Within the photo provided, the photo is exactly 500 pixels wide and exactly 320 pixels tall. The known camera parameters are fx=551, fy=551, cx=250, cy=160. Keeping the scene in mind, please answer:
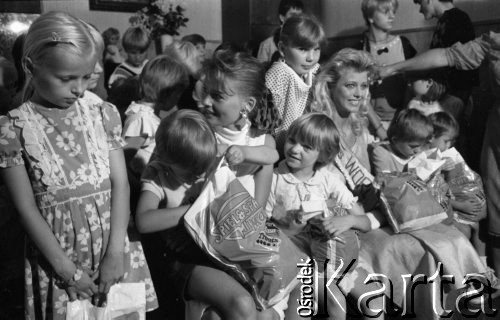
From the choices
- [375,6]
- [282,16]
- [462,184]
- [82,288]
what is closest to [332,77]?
[462,184]

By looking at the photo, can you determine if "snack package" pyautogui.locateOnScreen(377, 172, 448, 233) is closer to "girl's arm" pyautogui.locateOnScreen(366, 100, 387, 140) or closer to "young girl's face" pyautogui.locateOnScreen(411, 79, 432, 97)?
"girl's arm" pyautogui.locateOnScreen(366, 100, 387, 140)

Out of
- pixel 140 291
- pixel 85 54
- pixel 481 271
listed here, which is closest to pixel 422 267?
pixel 481 271

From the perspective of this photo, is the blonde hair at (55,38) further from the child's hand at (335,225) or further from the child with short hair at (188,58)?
the child with short hair at (188,58)

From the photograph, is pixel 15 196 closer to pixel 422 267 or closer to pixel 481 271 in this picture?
pixel 422 267

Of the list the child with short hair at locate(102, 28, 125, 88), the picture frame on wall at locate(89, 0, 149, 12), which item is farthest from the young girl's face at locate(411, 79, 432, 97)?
the picture frame on wall at locate(89, 0, 149, 12)

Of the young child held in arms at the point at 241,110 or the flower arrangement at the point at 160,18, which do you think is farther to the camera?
the flower arrangement at the point at 160,18

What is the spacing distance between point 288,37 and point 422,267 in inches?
61.7

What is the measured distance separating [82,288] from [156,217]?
1.35 feet

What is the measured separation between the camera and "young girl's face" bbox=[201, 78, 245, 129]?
8.82 feet

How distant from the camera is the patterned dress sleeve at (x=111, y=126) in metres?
2.32

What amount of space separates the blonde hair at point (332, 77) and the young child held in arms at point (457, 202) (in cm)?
63

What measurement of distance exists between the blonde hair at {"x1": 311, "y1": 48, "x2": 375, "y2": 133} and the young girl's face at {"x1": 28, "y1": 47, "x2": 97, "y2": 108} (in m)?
1.63

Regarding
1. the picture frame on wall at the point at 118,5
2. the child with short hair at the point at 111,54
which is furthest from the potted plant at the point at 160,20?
the child with short hair at the point at 111,54

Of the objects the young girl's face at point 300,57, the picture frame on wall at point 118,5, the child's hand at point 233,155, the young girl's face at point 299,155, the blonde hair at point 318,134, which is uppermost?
the young girl's face at point 300,57
